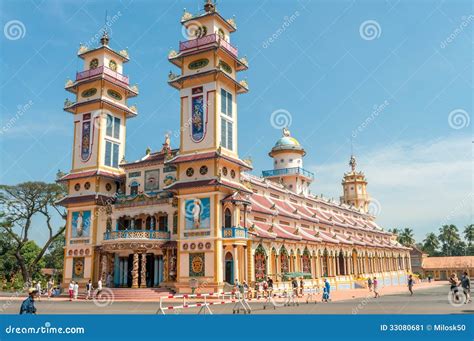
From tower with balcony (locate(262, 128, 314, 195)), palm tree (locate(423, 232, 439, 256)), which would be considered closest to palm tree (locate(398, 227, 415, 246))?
palm tree (locate(423, 232, 439, 256))

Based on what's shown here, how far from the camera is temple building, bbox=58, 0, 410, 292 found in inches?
1421

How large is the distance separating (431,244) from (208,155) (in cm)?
10903

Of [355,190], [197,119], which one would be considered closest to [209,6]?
[197,119]

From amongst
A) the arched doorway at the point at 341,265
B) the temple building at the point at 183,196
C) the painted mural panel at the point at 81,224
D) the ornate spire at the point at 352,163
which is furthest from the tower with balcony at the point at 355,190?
the painted mural panel at the point at 81,224

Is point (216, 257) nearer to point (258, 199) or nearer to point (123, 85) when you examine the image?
point (258, 199)

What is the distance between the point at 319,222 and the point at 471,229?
90.2 metres

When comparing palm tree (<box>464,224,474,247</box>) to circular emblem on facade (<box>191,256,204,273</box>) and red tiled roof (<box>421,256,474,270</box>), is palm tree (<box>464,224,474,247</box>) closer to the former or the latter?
red tiled roof (<box>421,256,474,270</box>)

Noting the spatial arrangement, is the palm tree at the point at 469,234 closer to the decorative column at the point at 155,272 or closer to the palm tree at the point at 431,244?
the palm tree at the point at 431,244

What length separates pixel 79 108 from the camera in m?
44.9

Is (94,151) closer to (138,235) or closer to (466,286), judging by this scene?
(138,235)

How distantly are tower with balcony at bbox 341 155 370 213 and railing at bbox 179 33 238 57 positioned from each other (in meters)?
56.6

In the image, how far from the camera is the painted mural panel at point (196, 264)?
35375mm

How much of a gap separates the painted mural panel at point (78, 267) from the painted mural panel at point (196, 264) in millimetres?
11976
